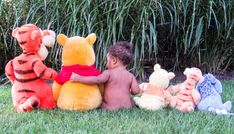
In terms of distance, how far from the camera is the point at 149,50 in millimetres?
4648

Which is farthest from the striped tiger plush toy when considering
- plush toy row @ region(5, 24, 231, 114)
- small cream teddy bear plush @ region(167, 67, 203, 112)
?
small cream teddy bear plush @ region(167, 67, 203, 112)

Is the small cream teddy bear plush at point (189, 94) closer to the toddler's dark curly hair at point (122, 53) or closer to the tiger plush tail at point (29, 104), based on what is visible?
the toddler's dark curly hair at point (122, 53)

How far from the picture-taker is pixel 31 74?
3100 millimetres

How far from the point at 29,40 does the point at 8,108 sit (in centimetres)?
56

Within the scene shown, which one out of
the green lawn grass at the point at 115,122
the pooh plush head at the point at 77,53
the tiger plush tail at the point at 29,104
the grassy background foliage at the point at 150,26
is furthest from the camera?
the grassy background foliage at the point at 150,26

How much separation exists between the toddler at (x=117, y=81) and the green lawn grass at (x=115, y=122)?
102 mm

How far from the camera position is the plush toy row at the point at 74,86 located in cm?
306

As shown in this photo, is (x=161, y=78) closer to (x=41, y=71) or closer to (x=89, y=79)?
(x=89, y=79)

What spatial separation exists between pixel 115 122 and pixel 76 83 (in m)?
0.54

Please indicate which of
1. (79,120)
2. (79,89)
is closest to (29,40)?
(79,89)

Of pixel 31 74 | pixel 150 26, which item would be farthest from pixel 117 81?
pixel 150 26

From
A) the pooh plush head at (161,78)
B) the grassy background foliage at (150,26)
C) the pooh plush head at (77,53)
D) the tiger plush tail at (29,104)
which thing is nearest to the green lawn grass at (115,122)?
the tiger plush tail at (29,104)

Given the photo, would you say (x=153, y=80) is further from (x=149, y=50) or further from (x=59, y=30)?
(x=59, y=30)

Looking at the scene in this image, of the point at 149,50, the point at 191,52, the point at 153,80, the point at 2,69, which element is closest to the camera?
the point at 153,80
